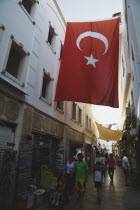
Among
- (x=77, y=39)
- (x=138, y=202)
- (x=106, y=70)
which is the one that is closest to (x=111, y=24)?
(x=77, y=39)

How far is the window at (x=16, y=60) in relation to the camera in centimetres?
647

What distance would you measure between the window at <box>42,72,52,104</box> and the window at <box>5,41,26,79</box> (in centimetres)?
208

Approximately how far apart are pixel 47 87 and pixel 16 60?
279 cm

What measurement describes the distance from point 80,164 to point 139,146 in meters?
6.69

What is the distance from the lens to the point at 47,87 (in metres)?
9.27

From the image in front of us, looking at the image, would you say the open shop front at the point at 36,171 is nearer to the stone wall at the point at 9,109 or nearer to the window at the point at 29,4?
the stone wall at the point at 9,109

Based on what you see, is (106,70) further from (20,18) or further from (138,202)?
(138,202)

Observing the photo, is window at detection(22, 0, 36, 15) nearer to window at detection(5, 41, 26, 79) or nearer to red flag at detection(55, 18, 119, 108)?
red flag at detection(55, 18, 119, 108)

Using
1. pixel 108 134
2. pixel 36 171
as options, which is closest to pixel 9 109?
pixel 36 171

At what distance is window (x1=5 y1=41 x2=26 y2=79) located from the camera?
255 inches

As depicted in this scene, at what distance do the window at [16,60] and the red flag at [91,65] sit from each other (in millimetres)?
1873

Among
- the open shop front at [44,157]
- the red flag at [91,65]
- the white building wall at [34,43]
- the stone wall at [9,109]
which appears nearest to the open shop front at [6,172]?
the stone wall at [9,109]

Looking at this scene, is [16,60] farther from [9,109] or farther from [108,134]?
[108,134]

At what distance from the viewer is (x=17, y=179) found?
5504 mm
